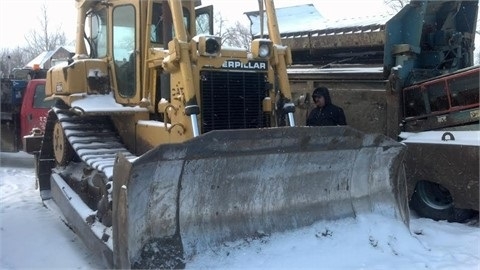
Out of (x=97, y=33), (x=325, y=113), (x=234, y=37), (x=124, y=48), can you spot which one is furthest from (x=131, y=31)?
(x=234, y=37)

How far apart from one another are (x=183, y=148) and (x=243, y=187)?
0.75 m

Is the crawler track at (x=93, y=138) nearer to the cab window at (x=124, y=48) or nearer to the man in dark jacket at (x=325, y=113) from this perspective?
the cab window at (x=124, y=48)

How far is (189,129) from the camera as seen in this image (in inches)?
188

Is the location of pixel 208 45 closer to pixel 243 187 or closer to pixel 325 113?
pixel 243 187

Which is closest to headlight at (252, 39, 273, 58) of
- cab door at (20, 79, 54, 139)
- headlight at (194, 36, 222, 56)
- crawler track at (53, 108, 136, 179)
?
headlight at (194, 36, 222, 56)

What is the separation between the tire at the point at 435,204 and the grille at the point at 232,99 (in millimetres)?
2320

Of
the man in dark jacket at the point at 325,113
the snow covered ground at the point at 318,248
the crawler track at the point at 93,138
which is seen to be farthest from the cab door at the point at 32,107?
the man in dark jacket at the point at 325,113

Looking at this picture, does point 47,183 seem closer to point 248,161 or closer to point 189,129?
point 189,129

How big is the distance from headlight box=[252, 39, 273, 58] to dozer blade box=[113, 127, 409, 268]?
1.31 m

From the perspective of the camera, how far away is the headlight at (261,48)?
5.09 metres

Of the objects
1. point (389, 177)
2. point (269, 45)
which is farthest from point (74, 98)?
point (389, 177)

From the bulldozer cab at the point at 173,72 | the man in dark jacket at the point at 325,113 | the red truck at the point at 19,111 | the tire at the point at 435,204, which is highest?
the bulldozer cab at the point at 173,72

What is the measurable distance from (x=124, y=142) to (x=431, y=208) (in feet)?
12.3

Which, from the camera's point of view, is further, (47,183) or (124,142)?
(47,183)
